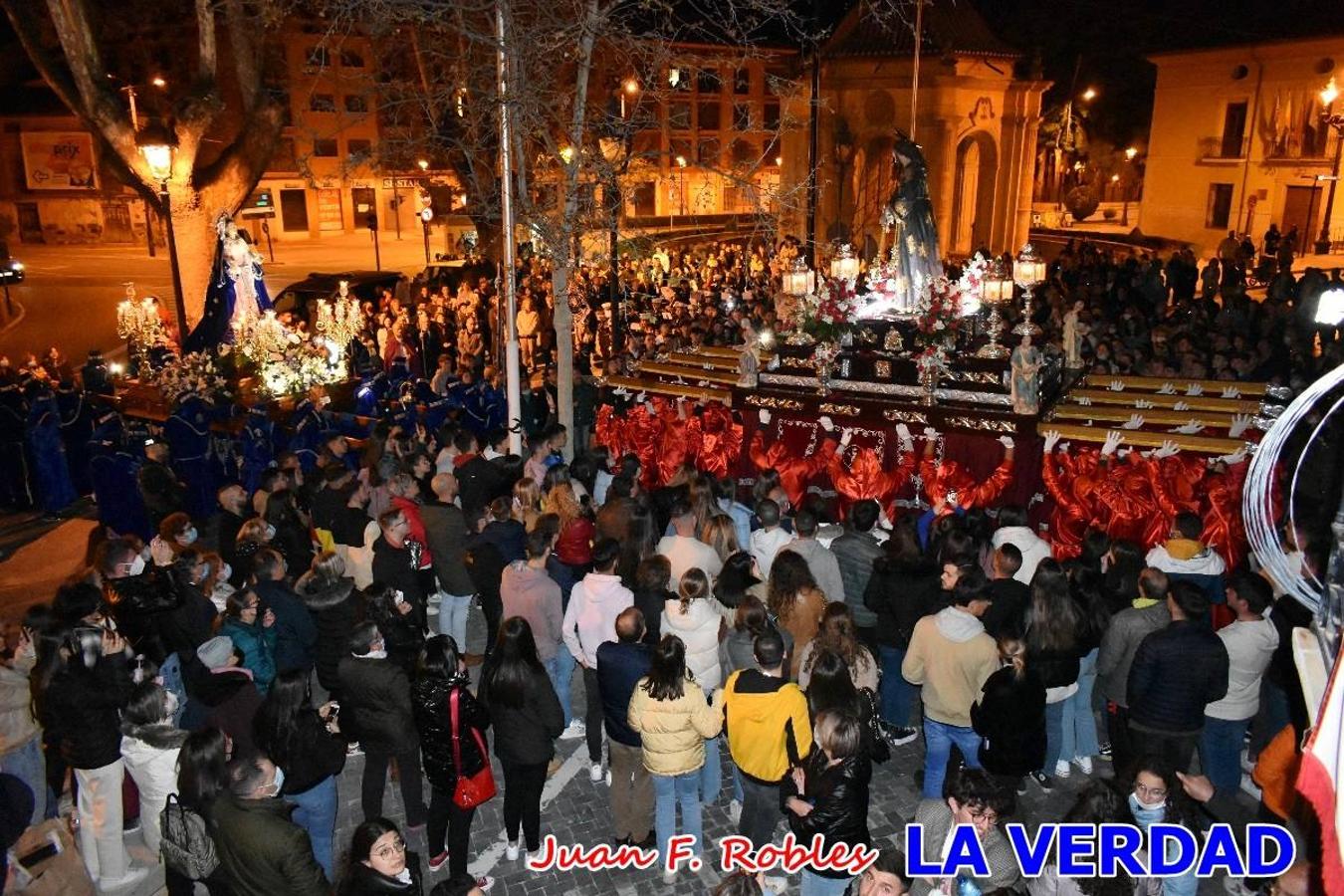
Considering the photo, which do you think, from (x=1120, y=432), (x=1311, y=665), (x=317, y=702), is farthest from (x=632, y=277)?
(x=1311, y=665)

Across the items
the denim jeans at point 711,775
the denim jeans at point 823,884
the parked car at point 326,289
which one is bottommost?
the denim jeans at point 711,775

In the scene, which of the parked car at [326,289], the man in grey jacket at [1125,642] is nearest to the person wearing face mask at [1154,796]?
the man in grey jacket at [1125,642]

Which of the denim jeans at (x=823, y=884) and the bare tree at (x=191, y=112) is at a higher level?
the bare tree at (x=191, y=112)

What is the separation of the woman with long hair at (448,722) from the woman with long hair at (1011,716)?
2856 mm

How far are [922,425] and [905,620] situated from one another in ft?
17.0

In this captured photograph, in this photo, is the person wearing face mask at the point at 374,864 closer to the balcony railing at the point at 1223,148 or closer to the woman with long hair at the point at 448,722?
the woman with long hair at the point at 448,722

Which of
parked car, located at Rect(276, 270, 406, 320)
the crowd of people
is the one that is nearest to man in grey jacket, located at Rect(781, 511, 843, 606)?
the crowd of people

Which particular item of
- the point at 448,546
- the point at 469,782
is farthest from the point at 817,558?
the point at 448,546

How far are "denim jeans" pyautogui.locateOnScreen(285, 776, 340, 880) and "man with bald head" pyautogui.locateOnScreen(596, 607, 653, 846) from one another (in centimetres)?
160

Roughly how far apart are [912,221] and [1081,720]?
29.4ft

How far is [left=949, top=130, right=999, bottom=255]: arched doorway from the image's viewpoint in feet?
98.1

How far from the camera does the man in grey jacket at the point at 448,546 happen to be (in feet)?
26.1

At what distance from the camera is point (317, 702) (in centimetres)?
814

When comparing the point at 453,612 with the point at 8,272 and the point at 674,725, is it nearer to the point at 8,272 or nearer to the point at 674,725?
the point at 674,725
